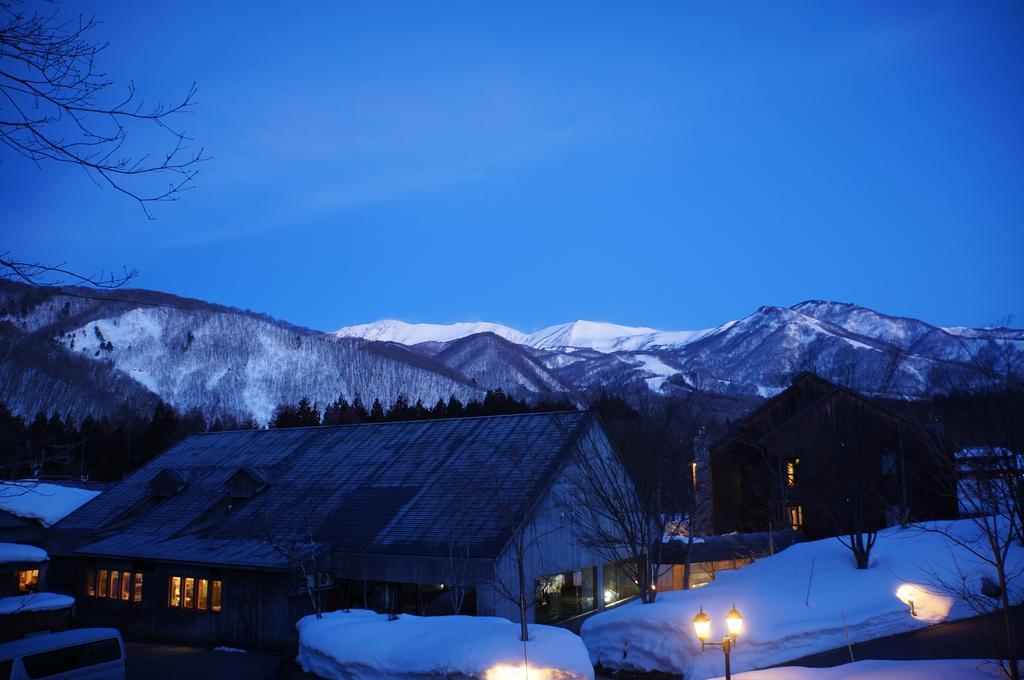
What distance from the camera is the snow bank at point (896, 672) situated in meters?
10.4

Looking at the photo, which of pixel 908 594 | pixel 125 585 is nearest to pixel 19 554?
pixel 125 585

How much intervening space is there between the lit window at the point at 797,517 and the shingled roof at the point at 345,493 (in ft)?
50.8

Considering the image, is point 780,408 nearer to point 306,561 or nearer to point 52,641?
point 306,561

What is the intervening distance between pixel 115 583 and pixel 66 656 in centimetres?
1010

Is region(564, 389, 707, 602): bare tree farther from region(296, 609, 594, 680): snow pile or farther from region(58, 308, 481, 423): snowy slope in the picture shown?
region(58, 308, 481, 423): snowy slope

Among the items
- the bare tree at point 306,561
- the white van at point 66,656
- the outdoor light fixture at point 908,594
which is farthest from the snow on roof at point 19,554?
the outdoor light fixture at point 908,594

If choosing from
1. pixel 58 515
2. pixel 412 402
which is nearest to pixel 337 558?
pixel 58 515

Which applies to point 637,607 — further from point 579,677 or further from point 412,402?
point 412,402

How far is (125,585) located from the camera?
25.6 meters

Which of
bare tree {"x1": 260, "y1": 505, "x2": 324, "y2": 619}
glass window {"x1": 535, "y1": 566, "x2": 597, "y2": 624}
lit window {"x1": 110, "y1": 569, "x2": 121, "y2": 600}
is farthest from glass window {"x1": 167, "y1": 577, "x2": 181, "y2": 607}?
glass window {"x1": 535, "y1": 566, "x2": 597, "y2": 624}

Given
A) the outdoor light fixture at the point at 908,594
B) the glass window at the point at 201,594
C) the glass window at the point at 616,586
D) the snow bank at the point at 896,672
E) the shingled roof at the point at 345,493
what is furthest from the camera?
the glass window at the point at 616,586

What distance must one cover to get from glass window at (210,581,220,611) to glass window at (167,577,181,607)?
171cm

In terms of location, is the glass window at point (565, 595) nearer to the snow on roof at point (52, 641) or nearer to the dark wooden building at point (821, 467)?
the dark wooden building at point (821, 467)

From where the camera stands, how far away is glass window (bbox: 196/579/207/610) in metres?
23.3
